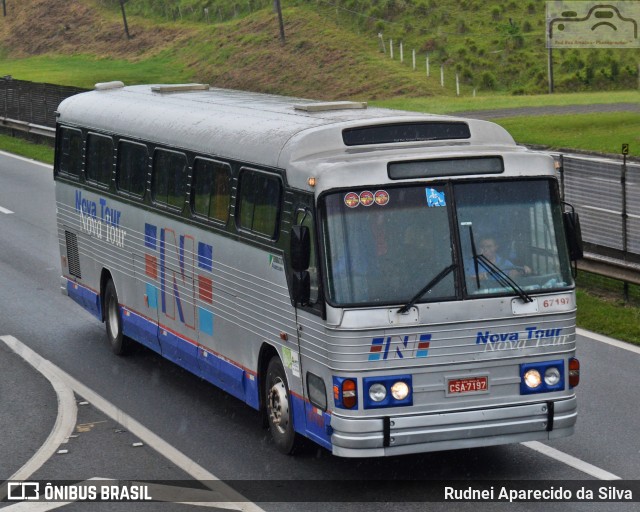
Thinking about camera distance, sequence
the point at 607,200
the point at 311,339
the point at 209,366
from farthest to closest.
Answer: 1. the point at 607,200
2. the point at 209,366
3. the point at 311,339

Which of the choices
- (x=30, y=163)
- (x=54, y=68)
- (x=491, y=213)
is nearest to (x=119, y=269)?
(x=491, y=213)

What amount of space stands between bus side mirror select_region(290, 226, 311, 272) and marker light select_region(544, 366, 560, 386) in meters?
2.01

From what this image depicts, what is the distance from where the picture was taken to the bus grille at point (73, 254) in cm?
1741

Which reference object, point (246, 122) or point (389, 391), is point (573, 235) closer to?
point (389, 391)

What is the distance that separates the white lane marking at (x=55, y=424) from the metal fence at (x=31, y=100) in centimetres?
2230

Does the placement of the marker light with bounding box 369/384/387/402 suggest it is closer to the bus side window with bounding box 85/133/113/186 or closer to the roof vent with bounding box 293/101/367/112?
the roof vent with bounding box 293/101/367/112

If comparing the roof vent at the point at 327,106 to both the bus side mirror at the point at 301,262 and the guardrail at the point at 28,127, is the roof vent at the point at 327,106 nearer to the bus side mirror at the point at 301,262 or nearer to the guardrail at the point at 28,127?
the bus side mirror at the point at 301,262

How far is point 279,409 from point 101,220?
18.3ft

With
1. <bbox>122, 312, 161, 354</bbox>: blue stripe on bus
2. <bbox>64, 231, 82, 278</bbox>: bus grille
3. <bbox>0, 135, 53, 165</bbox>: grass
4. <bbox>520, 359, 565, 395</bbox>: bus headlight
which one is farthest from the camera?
<bbox>0, 135, 53, 165</bbox>: grass

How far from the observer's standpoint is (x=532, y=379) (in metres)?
10.3

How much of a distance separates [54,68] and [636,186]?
243 ft

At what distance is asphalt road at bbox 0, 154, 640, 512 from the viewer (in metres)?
10.6

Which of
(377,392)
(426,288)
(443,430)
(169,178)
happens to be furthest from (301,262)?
(169,178)

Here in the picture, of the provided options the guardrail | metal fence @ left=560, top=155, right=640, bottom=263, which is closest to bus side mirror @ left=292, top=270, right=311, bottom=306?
metal fence @ left=560, top=155, right=640, bottom=263
